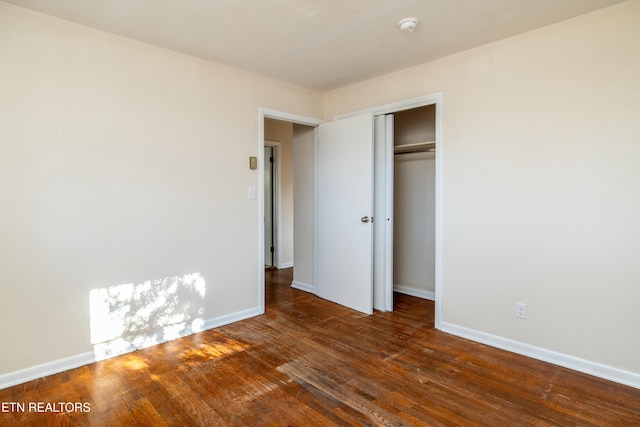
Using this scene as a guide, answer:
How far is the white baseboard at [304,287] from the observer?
14.0 feet

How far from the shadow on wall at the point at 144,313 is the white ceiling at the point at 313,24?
6.25 feet

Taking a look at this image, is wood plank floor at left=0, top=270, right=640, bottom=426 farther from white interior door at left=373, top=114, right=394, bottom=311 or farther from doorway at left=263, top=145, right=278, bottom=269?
doorway at left=263, top=145, right=278, bottom=269

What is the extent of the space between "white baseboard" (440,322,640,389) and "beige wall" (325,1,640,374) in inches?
1.4

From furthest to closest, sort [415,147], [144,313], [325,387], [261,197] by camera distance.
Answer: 1. [415,147]
2. [261,197]
3. [144,313]
4. [325,387]

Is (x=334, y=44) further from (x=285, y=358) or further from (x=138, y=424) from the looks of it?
(x=138, y=424)

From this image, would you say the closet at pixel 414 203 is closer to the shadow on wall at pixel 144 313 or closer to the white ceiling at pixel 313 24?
the white ceiling at pixel 313 24

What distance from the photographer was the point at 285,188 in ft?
18.4

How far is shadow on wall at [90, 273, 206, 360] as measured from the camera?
→ 2551mm

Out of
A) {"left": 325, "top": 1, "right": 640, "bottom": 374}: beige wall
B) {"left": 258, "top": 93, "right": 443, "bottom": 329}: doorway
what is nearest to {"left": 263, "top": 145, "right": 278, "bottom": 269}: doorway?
{"left": 258, "top": 93, "right": 443, "bottom": 329}: doorway

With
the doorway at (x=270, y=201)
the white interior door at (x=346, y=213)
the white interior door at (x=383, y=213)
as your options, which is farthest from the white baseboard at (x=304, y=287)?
the doorway at (x=270, y=201)

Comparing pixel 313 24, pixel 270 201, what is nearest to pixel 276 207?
pixel 270 201

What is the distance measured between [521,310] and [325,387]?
1626 millimetres

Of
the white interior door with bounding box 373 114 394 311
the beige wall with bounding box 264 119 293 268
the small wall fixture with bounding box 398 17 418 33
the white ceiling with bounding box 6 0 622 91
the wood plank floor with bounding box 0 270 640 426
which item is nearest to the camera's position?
the wood plank floor with bounding box 0 270 640 426

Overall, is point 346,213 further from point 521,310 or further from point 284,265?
point 284,265
